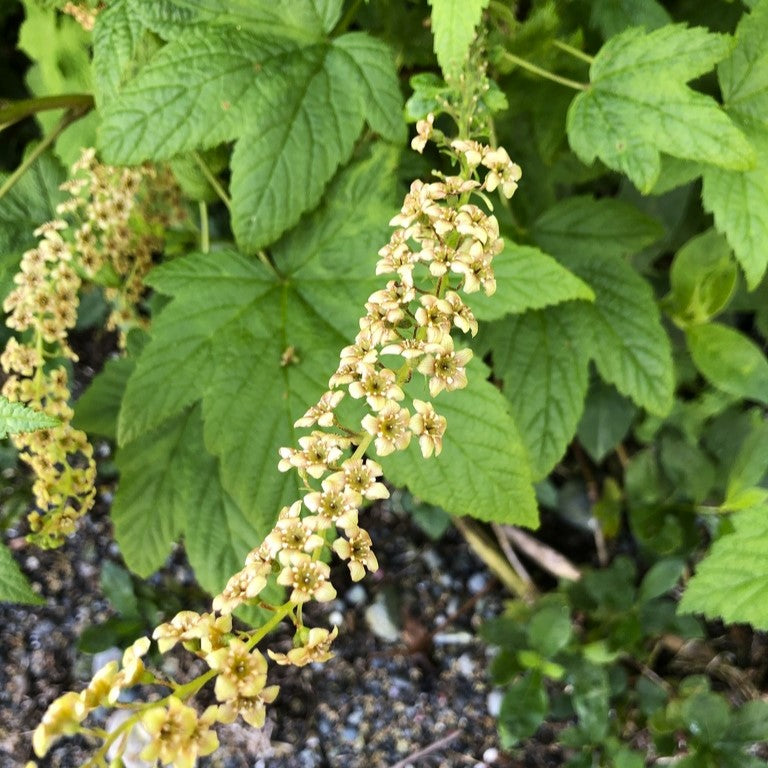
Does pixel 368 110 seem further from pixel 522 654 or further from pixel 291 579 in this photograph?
pixel 522 654

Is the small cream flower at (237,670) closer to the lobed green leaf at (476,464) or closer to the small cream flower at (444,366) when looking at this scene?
the small cream flower at (444,366)

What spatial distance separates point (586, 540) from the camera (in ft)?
7.09

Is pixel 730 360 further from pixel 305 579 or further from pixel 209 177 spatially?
pixel 305 579

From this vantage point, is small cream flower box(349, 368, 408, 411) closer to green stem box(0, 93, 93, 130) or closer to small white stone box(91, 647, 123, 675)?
green stem box(0, 93, 93, 130)

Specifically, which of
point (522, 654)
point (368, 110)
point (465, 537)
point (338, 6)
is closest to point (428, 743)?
point (522, 654)

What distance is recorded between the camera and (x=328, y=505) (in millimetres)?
784

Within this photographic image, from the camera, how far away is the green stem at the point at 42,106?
1349 mm

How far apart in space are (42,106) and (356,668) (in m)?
1.39

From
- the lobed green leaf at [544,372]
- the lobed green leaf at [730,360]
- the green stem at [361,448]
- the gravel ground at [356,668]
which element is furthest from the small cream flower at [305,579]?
the gravel ground at [356,668]

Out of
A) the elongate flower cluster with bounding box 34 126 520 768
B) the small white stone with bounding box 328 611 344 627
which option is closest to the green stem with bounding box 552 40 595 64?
the elongate flower cluster with bounding box 34 126 520 768

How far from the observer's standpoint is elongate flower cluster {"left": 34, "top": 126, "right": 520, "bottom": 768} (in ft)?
2.23

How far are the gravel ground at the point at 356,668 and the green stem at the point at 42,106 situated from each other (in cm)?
106

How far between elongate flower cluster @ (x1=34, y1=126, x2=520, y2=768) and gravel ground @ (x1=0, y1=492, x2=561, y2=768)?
118 centimetres

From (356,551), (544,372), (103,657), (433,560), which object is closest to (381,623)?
(433,560)
